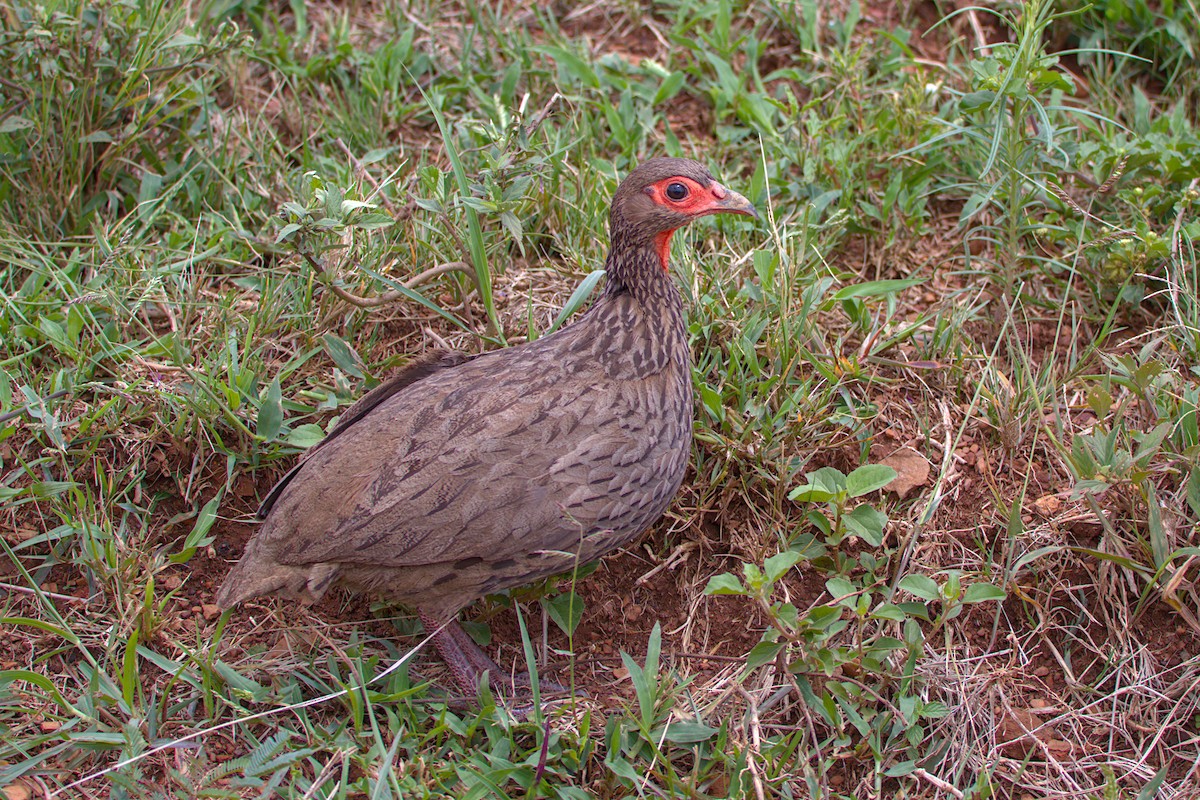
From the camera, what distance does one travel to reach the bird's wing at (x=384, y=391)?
12.5 ft

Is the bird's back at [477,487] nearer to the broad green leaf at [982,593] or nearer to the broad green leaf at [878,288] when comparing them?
the broad green leaf at [982,593]

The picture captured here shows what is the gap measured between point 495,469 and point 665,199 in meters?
1.12

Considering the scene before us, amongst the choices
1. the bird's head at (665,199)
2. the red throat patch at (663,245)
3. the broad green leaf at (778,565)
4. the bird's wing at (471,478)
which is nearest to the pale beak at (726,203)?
the bird's head at (665,199)

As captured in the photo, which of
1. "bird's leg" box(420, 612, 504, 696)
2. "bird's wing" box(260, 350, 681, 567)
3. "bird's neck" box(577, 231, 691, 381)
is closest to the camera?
"bird's wing" box(260, 350, 681, 567)

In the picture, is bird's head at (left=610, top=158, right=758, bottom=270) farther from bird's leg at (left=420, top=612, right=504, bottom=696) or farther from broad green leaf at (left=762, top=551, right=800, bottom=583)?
bird's leg at (left=420, top=612, right=504, bottom=696)

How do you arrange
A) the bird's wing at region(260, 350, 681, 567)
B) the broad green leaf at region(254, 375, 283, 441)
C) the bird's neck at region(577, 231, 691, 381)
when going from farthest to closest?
the broad green leaf at region(254, 375, 283, 441) < the bird's neck at region(577, 231, 691, 381) < the bird's wing at region(260, 350, 681, 567)

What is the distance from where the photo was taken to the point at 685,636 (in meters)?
3.91

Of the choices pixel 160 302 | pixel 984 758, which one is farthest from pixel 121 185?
pixel 984 758

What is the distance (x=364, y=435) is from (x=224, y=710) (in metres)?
0.95

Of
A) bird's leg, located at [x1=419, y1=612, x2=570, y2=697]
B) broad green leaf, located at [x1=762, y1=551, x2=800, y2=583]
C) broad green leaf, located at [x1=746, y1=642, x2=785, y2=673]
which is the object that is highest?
broad green leaf, located at [x1=762, y1=551, x2=800, y2=583]

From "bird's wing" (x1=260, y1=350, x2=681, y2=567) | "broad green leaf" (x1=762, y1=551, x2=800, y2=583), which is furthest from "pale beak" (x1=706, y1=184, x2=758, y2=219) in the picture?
"broad green leaf" (x1=762, y1=551, x2=800, y2=583)

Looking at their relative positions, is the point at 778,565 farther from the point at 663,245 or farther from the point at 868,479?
the point at 663,245

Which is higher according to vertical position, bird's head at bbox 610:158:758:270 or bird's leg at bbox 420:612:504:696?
Answer: bird's head at bbox 610:158:758:270

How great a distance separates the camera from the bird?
3496mm
